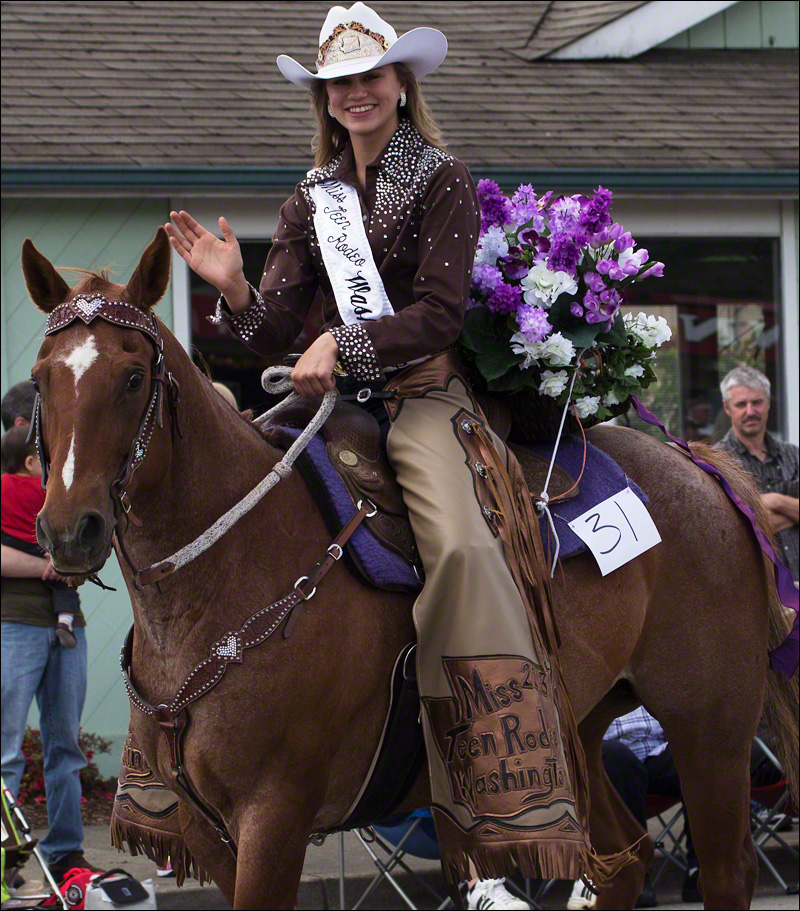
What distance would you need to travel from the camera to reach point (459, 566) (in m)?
3.22

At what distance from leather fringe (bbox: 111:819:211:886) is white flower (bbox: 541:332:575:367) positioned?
185 centimetres

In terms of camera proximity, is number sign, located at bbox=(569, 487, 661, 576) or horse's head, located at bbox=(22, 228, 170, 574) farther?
number sign, located at bbox=(569, 487, 661, 576)

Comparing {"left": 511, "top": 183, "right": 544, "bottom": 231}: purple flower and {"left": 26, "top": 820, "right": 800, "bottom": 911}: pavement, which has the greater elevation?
{"left": 511, "top": 183, "right": 544, "bottom": 231}: purple flower

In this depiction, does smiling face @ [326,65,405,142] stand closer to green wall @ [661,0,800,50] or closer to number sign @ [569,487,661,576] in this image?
number sign @ [569,487,661,576]

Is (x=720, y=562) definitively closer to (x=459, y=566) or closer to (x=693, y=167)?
(x=459, y=566)

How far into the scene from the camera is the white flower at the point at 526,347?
3.76 metres

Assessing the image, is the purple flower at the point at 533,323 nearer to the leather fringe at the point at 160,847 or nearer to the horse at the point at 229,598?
the horse at the point at 229,598

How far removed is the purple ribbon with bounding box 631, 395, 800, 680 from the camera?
432 cm

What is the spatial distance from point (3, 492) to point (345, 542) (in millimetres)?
3388

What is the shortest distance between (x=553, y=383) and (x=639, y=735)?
9.61ft

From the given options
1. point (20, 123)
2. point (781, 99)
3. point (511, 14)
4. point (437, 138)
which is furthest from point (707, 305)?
point (437, 138)

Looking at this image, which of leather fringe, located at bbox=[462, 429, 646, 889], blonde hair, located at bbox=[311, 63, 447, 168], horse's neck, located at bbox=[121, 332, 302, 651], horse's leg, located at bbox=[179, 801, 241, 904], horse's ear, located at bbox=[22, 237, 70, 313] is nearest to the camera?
horse's ear, located at bbox=[22, 237, 70, 313]

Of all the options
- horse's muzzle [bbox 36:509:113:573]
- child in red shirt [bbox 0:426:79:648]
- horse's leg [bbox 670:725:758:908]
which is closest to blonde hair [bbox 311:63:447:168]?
horse's muzzle [bbox 36:509:113:573]

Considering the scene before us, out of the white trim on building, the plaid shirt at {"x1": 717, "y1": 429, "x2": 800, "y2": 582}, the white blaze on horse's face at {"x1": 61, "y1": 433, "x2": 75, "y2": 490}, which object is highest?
the white trim on building
